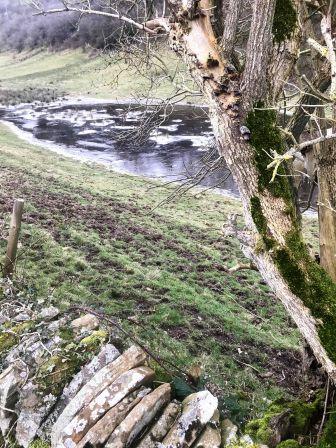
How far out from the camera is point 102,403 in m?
4.31

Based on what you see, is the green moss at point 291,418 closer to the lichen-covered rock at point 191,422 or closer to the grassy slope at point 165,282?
the grassy slope at point 165,282

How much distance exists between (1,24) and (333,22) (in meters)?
126

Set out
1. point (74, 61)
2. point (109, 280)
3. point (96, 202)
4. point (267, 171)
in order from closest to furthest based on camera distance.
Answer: point (267, 171) → point (109, 280) → point (96, 202) → point (74, 61)

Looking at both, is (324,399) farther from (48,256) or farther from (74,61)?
(74,61)

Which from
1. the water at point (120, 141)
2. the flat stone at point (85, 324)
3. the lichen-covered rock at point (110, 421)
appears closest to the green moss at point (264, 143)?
the lichen-covered rock at point (110, 421)

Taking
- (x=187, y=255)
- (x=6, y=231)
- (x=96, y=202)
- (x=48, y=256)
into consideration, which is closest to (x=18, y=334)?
(x=48, y=256)

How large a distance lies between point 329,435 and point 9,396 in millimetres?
3327

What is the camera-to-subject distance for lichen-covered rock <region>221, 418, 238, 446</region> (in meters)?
4.18

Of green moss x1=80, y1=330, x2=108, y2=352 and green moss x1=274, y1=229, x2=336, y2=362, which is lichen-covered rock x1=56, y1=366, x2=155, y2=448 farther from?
green moss x1=274, y1=229, x2=336, y2=362

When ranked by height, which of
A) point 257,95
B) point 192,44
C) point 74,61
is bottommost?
point 74,61

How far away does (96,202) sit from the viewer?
17797 mm

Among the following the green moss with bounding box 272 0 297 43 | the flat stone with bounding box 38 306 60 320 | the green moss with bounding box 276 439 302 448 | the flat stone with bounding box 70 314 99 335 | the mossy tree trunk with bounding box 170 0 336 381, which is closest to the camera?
the green moss with bounding box 276 439 302 448

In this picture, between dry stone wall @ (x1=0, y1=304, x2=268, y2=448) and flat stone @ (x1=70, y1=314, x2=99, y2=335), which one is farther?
flat stone @ (x1=70, y1=314, x2=99, y2=335)

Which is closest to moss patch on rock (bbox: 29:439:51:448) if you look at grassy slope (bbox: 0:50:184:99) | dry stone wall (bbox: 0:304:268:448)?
dry stone wall (bbox: 0:304:268:448)
